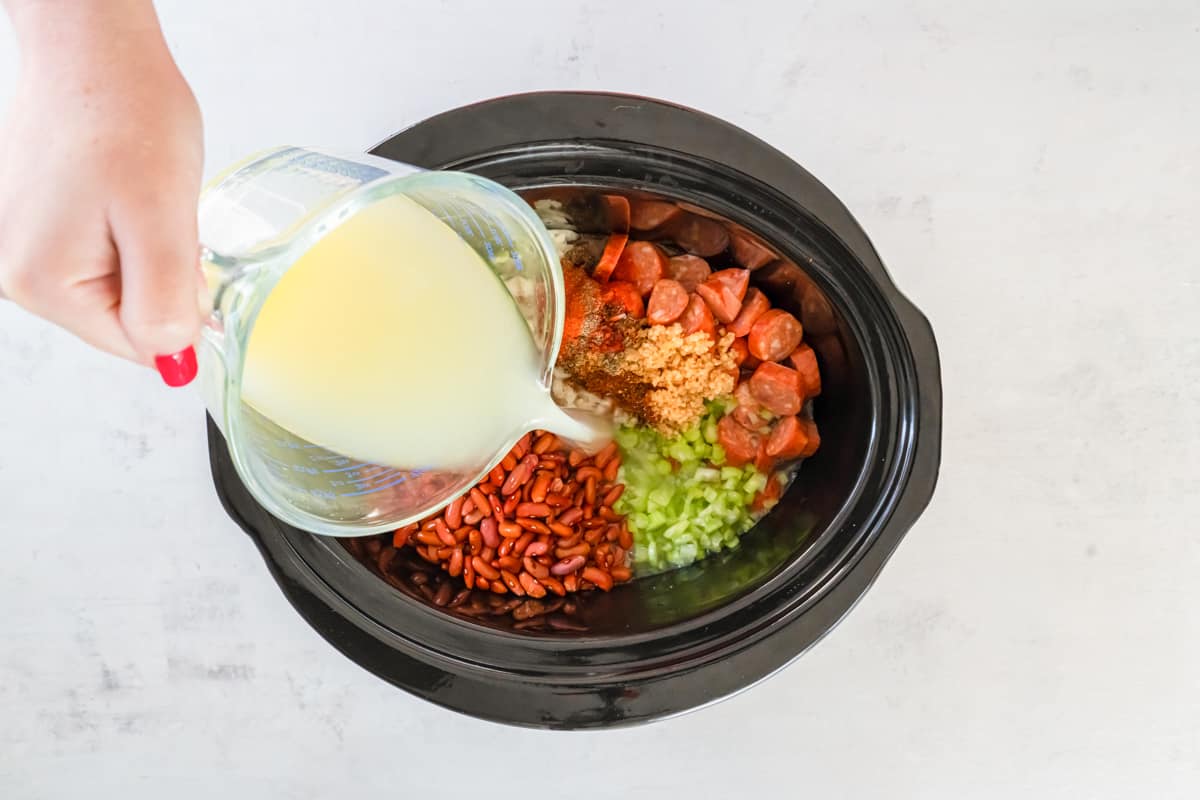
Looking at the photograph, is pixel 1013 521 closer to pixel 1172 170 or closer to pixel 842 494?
pixel 842 494

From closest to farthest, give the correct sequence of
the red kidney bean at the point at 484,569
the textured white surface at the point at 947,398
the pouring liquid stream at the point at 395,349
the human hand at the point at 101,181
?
the human hand at the point at 101,181 < the pouring liquid stream at the point at 395,349 < the red kidney bean at the point at 484,569 < the textured white surface at the point at 947,398

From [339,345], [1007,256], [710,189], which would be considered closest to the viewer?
[339,345]

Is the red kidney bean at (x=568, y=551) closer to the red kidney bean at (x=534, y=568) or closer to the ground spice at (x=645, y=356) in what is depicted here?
→ the red kidney bean at (x=534, y=568)

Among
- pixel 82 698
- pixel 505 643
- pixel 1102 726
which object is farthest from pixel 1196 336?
pixel 82 698

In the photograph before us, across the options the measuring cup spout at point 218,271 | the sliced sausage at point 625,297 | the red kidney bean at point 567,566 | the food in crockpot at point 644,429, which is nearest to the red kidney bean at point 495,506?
the food in crockpot at point 644,429

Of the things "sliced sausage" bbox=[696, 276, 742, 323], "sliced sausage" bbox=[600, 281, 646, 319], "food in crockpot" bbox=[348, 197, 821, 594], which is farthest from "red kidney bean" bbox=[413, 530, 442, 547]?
"sliced sausage" bbox=[696, 276, 742, 323]

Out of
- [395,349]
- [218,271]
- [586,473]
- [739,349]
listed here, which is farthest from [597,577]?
[218,271]
